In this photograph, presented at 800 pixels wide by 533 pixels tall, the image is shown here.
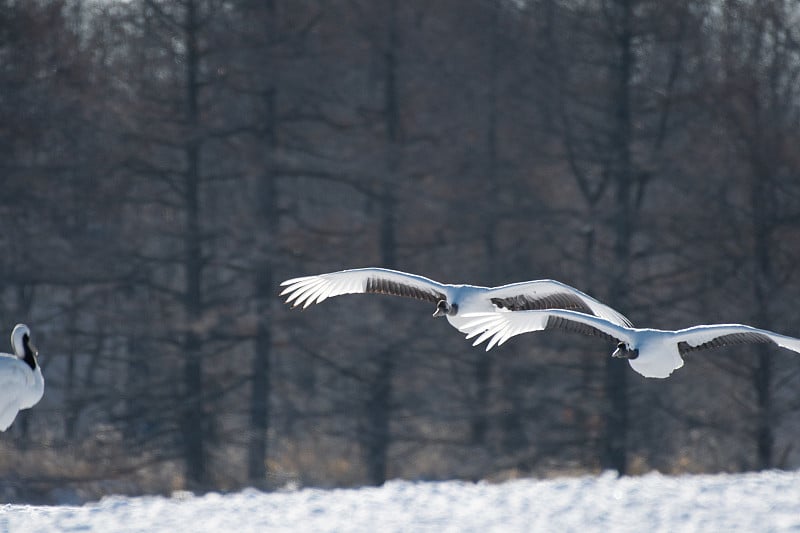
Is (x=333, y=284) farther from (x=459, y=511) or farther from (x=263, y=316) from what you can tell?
(x=263, y=316)

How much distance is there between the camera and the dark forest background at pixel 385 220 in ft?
59.9

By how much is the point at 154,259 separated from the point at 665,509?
1043cm

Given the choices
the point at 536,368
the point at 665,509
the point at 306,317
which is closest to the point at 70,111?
the point at 306,317

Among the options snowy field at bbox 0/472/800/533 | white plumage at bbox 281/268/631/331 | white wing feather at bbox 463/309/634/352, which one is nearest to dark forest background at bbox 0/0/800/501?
white plumage at bbox 281/268/631/331

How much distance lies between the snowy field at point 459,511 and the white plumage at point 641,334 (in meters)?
0.95

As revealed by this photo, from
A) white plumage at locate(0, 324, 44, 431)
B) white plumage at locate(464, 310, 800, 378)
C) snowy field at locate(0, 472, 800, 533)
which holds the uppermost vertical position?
white plumage at locate(464, 310, 800, 378)

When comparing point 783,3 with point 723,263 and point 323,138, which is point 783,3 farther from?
point 323,138

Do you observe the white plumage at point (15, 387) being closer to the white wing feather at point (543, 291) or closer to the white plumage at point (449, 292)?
the white plumage at point (449, 292)

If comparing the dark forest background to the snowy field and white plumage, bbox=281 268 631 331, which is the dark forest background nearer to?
white plumage, bbox=281 268 631 331

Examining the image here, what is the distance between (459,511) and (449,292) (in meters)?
1.77

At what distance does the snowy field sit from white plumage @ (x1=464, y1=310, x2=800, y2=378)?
Result: 37.3 inches

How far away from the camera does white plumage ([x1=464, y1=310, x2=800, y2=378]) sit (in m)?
8.68

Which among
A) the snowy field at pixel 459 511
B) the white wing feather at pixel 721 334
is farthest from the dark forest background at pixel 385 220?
the white wing feather at pixel 721 334

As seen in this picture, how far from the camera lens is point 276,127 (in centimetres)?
1864
